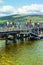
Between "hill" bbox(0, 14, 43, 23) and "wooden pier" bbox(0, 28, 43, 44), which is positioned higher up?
"hill" bbox(0, 14, 43, 23)

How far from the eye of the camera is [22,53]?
4.50 metres

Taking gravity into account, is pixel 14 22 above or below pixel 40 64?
above

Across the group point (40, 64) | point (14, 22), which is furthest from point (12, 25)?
point (40, 64)

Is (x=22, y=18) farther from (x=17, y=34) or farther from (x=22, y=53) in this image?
(x=22, y=53)

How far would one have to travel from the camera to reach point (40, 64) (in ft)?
13.8

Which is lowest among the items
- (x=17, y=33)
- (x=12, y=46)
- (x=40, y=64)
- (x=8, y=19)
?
(x=40, y=64)

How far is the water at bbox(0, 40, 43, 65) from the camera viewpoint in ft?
14.0

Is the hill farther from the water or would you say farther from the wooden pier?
the water

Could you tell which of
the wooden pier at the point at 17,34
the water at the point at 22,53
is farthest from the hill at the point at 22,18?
the water at the point at 22,53

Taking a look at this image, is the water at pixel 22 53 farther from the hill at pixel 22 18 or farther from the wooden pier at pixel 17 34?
the hill at pixel 22 18

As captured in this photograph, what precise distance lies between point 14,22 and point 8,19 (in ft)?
0.51

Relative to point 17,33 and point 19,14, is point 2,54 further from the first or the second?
point 19,14

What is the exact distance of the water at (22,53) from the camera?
4270mm

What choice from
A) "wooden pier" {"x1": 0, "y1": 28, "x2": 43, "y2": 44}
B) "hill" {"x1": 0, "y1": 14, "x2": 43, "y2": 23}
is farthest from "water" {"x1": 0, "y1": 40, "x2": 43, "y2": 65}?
"hill" {"x1": 0, "y1": 14, "x2": 43, "y2": 23}
